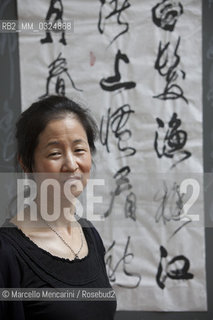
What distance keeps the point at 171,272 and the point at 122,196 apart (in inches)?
12.2

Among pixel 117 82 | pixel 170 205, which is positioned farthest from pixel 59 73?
Result: pixel 170 205

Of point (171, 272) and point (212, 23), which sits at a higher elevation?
point (212, 23)

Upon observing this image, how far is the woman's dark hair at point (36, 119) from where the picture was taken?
1.84 ft

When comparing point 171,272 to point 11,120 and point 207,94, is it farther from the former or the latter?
point 11,120

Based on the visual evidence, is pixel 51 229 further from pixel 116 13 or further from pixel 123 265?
pixel 116 13

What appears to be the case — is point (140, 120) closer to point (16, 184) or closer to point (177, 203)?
point (177, 203)

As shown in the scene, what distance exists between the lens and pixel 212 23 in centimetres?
113

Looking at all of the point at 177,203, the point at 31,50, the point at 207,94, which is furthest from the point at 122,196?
the point at 31,50

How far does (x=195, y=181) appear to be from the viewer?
44.4 inches

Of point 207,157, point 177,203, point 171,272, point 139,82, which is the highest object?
point 139,82

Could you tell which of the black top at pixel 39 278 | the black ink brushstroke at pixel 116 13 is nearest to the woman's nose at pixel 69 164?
the black top at pixel 39 278

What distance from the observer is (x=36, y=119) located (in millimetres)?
561

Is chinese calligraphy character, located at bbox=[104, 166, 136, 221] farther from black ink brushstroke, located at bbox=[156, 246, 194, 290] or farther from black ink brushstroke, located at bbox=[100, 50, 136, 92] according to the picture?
black ink brushstroke, located at bbox=[100, 50, 136, 92]

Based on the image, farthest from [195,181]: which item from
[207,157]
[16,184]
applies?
[16,184]
